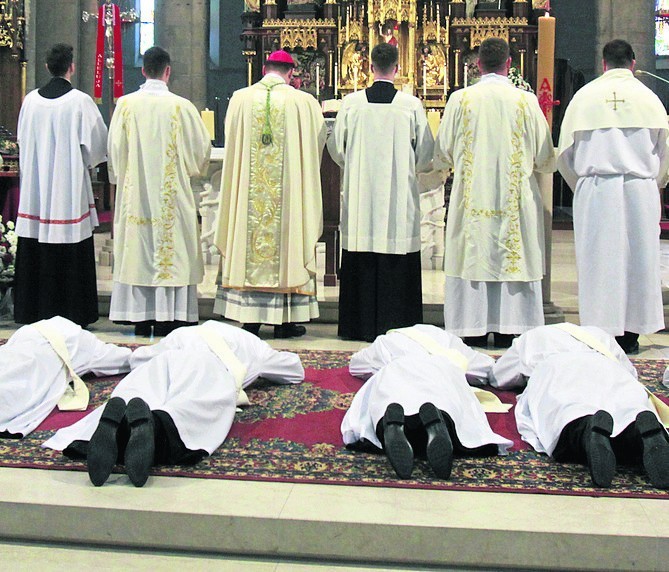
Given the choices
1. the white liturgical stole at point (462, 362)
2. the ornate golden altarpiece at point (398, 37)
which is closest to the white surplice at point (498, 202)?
the white liturgical stole at point (462, 362)

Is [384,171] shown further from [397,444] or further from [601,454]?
[601,454]

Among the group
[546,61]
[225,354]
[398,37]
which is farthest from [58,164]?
[398,37]

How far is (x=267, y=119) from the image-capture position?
6.45 metres

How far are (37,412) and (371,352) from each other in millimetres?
1580

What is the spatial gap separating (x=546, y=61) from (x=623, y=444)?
11.0ft

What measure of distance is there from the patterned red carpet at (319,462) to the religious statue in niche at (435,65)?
8.38 metres

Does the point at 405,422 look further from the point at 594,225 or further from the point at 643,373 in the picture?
the point at 594,225

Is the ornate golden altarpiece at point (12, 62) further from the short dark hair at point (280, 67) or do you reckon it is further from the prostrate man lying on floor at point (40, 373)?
the prostrate man lying on floor at point (40, 373)

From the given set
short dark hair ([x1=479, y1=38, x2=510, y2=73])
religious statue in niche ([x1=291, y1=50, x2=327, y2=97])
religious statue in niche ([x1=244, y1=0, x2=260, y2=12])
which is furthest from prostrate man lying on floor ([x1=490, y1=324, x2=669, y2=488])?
religious statue in niche ([x1=244, y1=0, x2=260, y2=12])

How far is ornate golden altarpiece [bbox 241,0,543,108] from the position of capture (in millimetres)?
12484

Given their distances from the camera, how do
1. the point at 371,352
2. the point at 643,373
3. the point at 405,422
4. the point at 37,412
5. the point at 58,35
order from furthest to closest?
the point at 58,35 → the point at 643,373 → the point at 371,352 → the point at 37,412 → the point at 405,422

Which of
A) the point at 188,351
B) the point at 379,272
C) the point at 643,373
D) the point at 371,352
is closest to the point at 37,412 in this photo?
the point at 188,351

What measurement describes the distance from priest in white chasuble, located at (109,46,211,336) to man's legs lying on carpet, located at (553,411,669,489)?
3.43m

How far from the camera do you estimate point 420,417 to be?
367cm
